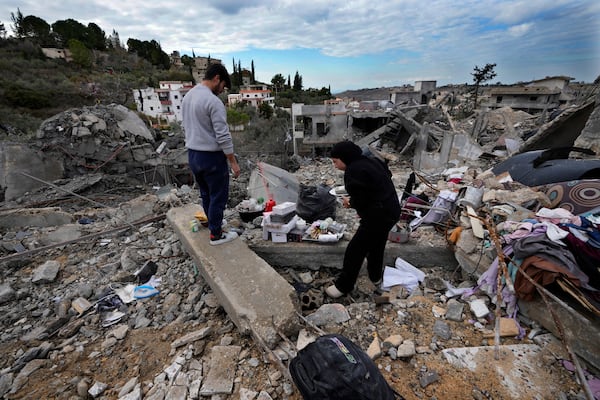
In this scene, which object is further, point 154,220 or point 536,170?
point 154,220

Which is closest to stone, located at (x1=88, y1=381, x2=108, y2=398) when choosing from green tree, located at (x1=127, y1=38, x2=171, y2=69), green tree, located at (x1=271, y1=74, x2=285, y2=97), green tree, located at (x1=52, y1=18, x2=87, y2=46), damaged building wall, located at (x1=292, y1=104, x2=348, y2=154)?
damaged building wall, located at (x1=292, y1=104, x2=348, y2=154)

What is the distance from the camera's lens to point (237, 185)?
887cm

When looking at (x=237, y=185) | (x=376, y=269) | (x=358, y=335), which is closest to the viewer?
(x=358, y=335)

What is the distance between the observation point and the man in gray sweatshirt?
244 centimetres

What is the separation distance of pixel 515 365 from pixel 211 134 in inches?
122

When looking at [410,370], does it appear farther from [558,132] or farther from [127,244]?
[558,132]

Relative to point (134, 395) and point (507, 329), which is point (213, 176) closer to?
point (134, 395)

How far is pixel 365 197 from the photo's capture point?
2.43m

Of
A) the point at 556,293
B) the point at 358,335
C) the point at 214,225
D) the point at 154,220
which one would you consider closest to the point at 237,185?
the point at 154,220

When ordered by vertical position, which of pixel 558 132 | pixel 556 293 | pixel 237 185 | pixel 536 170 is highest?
pixel 558 132

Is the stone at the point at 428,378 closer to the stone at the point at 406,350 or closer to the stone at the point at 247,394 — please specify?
the stone at the point at 406,350

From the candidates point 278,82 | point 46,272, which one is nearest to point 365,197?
point 46,272

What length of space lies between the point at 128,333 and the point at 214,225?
1210mm

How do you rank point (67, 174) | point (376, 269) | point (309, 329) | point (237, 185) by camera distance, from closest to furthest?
point (309, 329)
point (376, 269)
point (237, 185)
point (67, 174)
